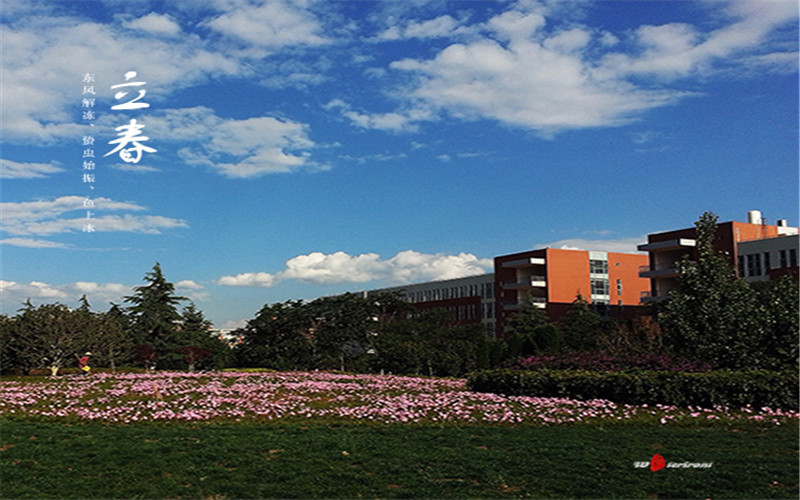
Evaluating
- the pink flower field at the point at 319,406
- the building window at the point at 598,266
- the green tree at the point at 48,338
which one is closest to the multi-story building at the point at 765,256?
the building window at the point at 598,266

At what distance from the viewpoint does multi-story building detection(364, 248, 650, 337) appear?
67.1 m

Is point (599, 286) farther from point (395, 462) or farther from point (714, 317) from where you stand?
point (395, 462)

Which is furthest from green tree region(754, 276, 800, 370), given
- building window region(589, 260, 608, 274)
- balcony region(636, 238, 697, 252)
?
building window region(589, 260, 608, 274)

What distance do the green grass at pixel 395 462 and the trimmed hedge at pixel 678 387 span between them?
6.93ft

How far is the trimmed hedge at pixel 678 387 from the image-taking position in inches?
575

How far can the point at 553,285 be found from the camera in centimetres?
6706

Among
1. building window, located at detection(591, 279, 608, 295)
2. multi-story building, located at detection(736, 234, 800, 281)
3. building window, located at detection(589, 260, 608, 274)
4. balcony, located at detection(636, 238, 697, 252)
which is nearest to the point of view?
multi-story building, located at detection(736, 234, 800, 281)

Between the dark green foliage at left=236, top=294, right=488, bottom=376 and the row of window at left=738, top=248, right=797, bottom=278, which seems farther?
the row of window at left=738, top=248, right=797, bottom=278

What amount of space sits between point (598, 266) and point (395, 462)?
212 ft

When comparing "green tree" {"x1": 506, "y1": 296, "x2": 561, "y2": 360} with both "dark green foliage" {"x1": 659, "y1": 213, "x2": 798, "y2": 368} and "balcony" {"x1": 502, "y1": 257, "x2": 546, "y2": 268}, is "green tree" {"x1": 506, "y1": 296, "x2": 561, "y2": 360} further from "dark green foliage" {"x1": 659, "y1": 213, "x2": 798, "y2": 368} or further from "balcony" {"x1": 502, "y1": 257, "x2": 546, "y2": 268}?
"balcony" {"x1": 502, "y1": 257, "x2": 546, "y2": 268}

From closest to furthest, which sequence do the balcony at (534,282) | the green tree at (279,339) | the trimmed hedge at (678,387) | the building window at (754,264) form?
the trimmed hedge at (678,387) → the green tree at (279,339) → the building window at (754,264) → the balcony at (534,282)

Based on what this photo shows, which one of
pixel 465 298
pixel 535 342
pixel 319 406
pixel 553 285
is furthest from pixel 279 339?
pixel 465 298

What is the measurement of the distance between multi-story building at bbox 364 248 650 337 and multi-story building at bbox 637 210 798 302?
938 cm
